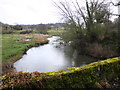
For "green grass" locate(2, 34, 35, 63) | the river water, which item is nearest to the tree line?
the river water

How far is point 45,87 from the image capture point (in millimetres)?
2484

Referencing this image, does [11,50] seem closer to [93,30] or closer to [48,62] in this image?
[48,62]

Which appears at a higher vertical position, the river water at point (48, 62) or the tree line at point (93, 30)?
the tree line at point (93, 30)

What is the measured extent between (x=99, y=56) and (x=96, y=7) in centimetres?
671

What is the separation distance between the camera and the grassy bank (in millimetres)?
2388

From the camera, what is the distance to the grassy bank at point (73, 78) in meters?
2.39

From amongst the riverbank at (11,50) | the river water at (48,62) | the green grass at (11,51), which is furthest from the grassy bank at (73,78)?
the green grass at (11,51)

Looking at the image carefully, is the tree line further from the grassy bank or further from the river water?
the grassy bank

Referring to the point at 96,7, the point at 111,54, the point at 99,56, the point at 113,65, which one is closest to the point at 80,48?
the point at 99,56

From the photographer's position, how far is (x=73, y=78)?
8.89 feet

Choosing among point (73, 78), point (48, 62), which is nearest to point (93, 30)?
point (48, 62)

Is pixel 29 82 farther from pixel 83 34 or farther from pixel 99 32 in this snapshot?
pixel 83 34

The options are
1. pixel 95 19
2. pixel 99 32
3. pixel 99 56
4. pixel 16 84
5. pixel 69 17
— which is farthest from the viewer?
pixel 69 17

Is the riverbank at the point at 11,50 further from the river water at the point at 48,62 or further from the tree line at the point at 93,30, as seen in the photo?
the tree line at the point at 93,30
